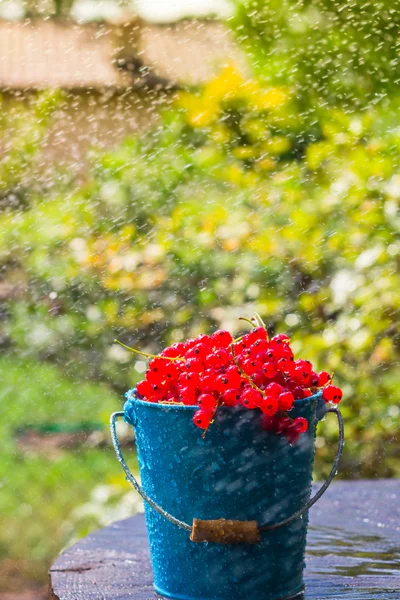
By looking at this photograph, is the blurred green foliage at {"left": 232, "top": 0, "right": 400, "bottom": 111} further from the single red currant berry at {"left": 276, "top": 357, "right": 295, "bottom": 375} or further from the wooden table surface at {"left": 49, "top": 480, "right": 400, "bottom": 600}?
the single red currant berry at {"left": 276, "top": 357, "right": 295, "bottom": 375}

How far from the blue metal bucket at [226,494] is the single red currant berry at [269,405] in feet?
0.12

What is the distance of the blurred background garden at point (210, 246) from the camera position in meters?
2.35

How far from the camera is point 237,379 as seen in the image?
3.32ft

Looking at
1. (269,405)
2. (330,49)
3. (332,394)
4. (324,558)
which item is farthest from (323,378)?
(330,49)

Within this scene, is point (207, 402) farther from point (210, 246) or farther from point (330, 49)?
point (330, 49)

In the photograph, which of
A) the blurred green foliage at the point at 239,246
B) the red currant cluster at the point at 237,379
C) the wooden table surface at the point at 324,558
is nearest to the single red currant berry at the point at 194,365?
the red currant cluster at the point at 237,379

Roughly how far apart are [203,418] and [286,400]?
0.32 ft

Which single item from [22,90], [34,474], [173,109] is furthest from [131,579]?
[22,90]

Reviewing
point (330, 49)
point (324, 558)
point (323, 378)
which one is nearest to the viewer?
point (323, 378)

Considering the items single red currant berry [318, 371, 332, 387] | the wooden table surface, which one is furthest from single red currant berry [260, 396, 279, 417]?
the wooden table surface

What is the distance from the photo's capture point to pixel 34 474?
136 inches

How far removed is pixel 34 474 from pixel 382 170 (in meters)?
1.93

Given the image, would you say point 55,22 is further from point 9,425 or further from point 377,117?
point 377,117

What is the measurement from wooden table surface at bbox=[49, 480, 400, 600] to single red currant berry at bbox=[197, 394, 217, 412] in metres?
0.28
